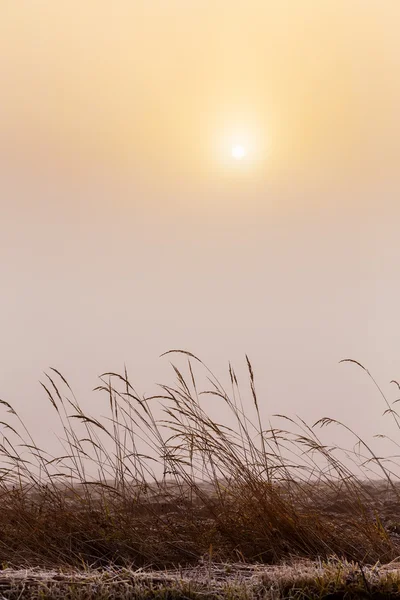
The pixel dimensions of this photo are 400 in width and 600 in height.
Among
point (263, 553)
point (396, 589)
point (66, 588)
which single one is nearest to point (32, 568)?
point (66, 588)

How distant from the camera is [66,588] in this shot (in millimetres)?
1598

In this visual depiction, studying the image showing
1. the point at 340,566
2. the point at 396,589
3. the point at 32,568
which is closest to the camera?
the point at 396,589

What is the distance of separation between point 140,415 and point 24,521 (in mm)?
471

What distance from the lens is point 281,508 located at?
204cm

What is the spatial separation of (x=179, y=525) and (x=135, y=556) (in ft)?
0.62

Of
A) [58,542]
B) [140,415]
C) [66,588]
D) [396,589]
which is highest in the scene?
[140,415]

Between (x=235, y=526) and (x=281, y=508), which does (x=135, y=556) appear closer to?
(x=235, y=526)

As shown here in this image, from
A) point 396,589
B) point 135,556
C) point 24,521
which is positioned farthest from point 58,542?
point 396,589

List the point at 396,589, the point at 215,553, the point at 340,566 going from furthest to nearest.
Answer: the point at 215,553, the point at 340,566, the point at 396,589

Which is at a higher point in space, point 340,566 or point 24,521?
point 24,521

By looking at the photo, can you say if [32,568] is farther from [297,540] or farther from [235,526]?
[297,540]

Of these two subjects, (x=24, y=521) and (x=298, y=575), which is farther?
(x=24, y=521)

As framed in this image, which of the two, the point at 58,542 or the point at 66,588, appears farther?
the point at 58,542

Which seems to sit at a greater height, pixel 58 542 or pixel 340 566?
pixel 58 542
